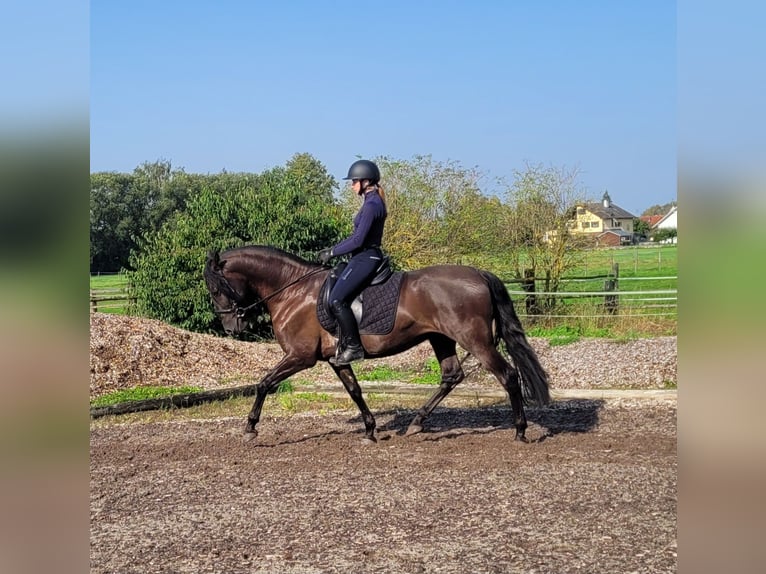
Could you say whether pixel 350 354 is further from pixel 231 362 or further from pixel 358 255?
pixel 231 362

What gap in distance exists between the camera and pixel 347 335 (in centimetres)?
829

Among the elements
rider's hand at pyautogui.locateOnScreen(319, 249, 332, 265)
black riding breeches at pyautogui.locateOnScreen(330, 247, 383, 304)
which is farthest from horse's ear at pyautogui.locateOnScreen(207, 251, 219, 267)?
black riding breeches at pyautogui.locateOnScreen(330, 247, 383, 304)

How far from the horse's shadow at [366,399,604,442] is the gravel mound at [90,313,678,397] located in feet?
5.06

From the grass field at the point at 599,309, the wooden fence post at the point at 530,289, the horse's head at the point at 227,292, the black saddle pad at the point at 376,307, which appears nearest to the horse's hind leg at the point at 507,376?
the black saddle pad at the point at 376,307

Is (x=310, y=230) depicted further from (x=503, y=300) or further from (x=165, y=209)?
(x=165, y=209)

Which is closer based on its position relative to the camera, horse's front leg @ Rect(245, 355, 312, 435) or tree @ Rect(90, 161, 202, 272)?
horse's front leg @ Rect(245, 355, 312, 435)

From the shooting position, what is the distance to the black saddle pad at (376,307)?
8.31m

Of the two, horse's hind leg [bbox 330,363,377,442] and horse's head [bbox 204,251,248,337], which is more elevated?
horse's head [bbox 204,251,248,337]

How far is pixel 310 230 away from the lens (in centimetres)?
1914

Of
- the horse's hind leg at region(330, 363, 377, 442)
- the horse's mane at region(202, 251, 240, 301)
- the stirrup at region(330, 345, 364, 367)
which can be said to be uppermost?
the horse's mane at region(202, 251, 240, 301)

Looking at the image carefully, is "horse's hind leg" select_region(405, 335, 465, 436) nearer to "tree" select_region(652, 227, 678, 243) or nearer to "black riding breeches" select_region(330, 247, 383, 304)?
"black riding breeches" select_region(330, 247, 383, 304)

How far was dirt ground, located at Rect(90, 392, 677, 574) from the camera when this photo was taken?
510cm

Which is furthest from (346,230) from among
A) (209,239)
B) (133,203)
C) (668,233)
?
(133,203)
